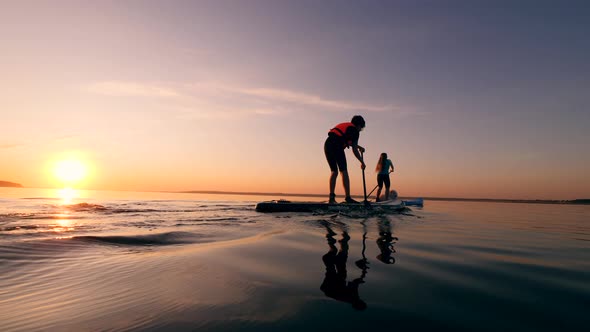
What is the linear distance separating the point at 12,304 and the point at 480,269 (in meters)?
3.78

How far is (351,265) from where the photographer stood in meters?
2.73

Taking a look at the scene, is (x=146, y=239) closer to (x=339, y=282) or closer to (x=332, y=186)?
(x=339, y=282)

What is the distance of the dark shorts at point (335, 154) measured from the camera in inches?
400

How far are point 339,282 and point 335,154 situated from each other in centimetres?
828

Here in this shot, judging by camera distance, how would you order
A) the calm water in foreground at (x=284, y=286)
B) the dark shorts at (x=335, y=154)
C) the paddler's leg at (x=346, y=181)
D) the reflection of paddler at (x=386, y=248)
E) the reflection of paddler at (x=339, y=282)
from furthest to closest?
the dark shorts at (x=335, y=154), the paddler's leg at (x=346, y=181), the reflection of paddler at (x=386, y=248), the reflection of paddler at (x=339, y=282), the calm water in foreground at (x=284, y=286)

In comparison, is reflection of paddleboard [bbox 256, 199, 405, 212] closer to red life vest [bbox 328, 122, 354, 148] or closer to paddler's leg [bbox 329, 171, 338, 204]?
paddler's leg [bbox 329, 171, 338, 204]

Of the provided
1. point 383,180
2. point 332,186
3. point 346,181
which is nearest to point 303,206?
point 332,186

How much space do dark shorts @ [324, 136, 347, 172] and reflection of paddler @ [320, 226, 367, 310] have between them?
22.9 feet

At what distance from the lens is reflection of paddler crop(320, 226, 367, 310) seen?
5.98 feet

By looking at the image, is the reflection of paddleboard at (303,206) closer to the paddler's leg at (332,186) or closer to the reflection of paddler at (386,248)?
the paddler's leg at (332,186)

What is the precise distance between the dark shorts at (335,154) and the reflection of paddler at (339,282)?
699cm

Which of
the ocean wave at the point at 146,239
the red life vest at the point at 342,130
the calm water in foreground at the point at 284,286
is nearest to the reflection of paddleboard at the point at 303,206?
the red life vest at the point at 342,130

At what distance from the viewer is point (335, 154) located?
10266mm

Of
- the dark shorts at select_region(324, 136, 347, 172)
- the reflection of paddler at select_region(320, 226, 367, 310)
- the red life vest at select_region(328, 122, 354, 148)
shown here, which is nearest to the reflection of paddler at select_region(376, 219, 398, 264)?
the reflection of paddler at select_region(320, 226, 367, 310)
